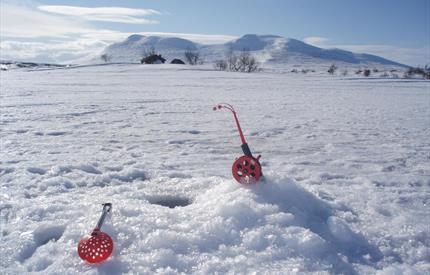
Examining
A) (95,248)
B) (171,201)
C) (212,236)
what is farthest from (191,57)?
(95,248)

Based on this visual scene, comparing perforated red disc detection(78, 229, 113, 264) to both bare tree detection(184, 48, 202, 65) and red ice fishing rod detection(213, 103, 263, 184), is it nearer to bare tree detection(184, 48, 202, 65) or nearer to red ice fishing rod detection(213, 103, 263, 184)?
red ice fishing rod detection(213, 103, 263, 184)

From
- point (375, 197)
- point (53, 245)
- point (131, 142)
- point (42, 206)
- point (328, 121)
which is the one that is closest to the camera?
point (53, 245)

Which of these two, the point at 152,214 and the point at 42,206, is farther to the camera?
the point at 42,206

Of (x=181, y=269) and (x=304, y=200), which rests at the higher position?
(x=304, y=200)

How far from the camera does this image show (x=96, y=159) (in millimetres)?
4805

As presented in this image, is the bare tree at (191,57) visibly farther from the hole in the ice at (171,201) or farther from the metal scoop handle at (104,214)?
the metal scoop handle at (104,214)

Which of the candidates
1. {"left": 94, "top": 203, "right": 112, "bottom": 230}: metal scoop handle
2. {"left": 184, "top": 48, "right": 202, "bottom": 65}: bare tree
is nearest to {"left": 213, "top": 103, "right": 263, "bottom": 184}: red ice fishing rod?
{"left": 94, "top": 203, "right": 112, "bottom": 230}: metal scoop handle

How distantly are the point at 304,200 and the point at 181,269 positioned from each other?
125cm

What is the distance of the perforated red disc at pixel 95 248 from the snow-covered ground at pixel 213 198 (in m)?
0.07

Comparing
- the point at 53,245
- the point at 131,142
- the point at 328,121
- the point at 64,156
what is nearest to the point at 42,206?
the point at 53,245

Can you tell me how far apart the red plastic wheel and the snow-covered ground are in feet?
0.31

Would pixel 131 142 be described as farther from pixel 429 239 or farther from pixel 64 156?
pixel 429 239

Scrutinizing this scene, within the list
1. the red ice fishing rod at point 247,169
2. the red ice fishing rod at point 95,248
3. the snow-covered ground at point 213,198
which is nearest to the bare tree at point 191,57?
the snow-covered ground at point 213,198

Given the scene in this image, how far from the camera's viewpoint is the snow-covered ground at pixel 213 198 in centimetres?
242
